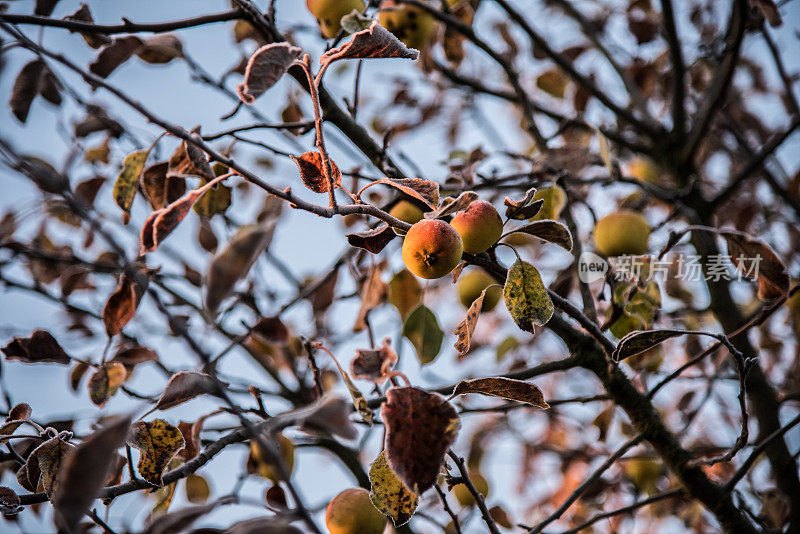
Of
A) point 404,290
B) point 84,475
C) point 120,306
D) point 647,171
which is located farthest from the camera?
point 647,171

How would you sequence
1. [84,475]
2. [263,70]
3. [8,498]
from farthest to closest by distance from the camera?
[8,498] → [263,70] → [84,475]

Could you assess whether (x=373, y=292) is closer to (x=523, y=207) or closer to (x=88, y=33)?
(x=523, y=207)

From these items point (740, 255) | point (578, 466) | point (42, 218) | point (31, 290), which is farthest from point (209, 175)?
point (578, 466)

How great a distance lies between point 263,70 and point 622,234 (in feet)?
3.41

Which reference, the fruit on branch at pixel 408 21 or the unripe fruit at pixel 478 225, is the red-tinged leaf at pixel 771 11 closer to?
the fruit on branch at pixel 408 21

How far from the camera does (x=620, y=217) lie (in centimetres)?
144

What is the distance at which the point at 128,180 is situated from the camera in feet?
3.02

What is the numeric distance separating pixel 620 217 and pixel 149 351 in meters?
1.17

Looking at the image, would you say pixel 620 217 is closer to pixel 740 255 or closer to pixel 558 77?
pixel 740 255

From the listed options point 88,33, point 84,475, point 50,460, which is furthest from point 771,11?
point 50,460

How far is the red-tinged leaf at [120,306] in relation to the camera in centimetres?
93

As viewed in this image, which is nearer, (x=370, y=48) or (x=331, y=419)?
(x=331, y=419)

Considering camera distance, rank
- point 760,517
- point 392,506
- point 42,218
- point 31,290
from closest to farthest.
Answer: point 392,506, point 760,517, point 31,290, point 42,218

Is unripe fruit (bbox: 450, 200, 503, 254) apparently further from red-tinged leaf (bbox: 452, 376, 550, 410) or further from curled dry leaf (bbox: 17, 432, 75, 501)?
curled dry leaf (bbox: 17, 432, 75, 501)
